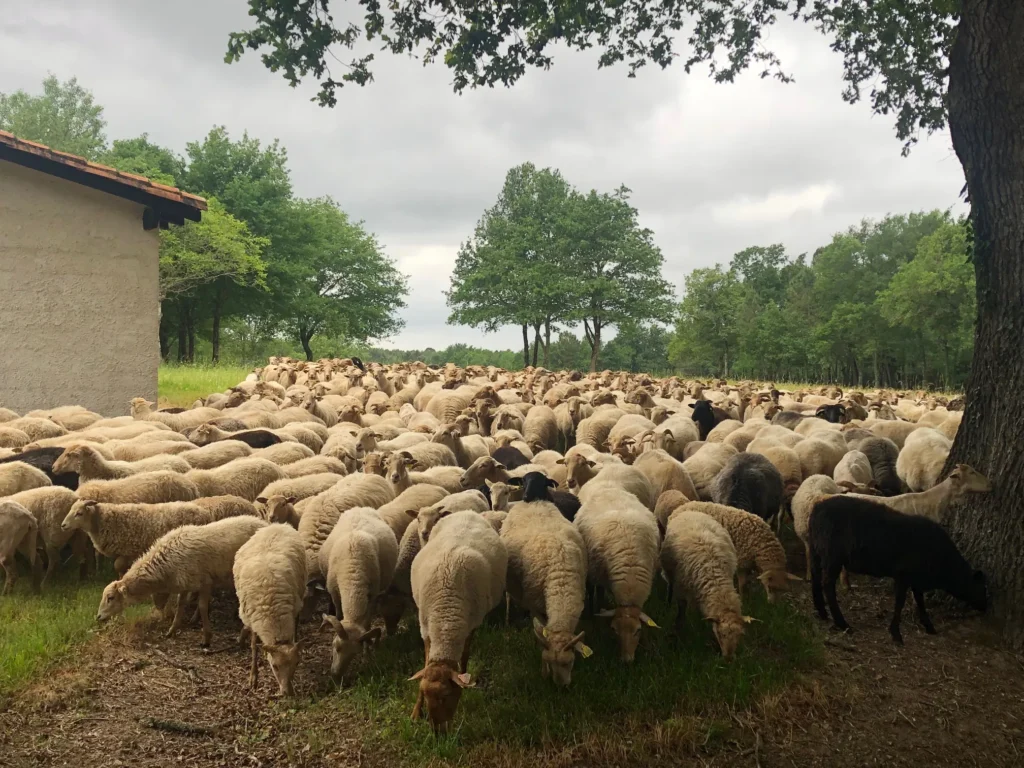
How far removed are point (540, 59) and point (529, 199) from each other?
3967 cm

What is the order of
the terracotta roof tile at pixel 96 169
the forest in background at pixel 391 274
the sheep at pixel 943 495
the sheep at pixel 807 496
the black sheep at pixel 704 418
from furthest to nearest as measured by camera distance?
the forest in background at pixel 391 274 → the terracotta roof tile at pixel 96 169 → the black sheep at pixel 704 418 → the sheep at pixel 807 496 → the sheep at pixel 943 495

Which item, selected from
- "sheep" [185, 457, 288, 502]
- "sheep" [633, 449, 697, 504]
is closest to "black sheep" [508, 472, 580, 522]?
"sheep" [633, 449, 697, 504]

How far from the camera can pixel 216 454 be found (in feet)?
27.4

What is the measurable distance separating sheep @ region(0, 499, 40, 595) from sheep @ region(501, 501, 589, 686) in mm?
4451

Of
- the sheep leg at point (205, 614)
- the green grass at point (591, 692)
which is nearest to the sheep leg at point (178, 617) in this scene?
the sheep leg at point (205, 614)

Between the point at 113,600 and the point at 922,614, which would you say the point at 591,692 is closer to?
the point at 922,614

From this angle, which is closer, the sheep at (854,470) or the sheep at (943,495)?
the sheep at (943,495)

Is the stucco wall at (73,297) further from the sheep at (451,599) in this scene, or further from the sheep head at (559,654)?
the sheep head at (559,654)

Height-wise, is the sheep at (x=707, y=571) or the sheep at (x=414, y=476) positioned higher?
the sheep at (x=414, y=476)

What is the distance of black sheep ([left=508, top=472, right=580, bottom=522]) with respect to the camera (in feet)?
19.6

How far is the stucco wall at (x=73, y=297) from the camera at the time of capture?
1250 centimetres

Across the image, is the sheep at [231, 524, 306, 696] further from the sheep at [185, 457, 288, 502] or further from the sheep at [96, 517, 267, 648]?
the sheep at [185, 457, 288, 502]

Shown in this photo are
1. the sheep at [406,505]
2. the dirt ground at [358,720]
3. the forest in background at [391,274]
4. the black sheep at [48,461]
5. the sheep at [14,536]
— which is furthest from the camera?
the forest in background at [391,274]

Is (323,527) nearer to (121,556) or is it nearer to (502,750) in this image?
(121,556)
